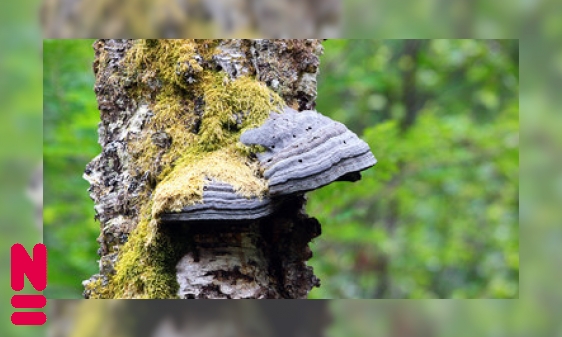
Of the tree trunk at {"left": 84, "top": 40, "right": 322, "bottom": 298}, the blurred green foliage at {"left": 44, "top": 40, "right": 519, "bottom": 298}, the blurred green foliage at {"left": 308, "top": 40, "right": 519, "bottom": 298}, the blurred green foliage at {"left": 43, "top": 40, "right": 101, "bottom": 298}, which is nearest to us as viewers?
the tree trunk at {"left": 84, "top": 40, "right": 322, "bottom": 298}

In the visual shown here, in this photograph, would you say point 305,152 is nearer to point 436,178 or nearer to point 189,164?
point 189,164

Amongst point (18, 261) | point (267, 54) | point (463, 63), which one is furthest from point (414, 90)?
point (18, 261)

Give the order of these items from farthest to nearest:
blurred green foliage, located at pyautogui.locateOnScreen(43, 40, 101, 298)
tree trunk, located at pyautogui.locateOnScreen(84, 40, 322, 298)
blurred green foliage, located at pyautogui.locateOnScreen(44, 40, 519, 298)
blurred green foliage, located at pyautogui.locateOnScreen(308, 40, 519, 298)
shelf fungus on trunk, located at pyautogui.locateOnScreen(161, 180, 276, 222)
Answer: blurred green foliage, located at pyautogui.locateOnScreen(308, 40, 519, 298) < blurred green foliage, located at pyautogui.locateOnScreen(44, 40, 519, 298) < blurred green foliage, located at pyautogui.locateOnScreen(43, 40, 101, 298) < tree trunk, located at pyautogui.locateOnScreen(84, 40, 322, 298) < shelf fungus on trunk, located at pyautogui.locateOnScreen(161, 180, 276, 222)

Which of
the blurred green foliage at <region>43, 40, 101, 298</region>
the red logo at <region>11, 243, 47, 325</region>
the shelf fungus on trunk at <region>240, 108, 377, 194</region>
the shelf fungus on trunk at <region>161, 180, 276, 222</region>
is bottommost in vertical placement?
the red logo at <region>11, 243, 47, 325</region>

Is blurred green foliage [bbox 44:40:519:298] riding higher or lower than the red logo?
higher

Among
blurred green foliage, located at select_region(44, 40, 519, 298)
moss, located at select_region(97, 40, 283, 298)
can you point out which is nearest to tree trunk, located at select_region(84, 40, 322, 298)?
moss, located at select_region(97, 40, 283, 298)

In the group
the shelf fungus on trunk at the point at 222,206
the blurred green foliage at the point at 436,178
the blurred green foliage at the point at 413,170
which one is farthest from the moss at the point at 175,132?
the blurred green foliage at the point at 436,178

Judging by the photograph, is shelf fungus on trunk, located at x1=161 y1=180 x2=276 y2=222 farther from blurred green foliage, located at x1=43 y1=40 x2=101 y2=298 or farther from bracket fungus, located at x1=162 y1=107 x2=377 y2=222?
blurred green foliage, located at x1=43 y1=40 x2=101 y2=298
